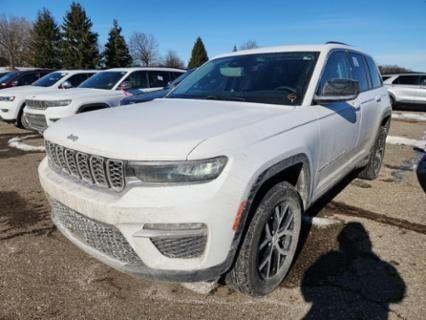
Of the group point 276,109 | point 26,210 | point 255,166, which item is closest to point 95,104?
point 26,210

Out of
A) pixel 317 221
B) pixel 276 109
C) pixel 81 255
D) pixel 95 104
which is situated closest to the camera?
pixel 276 109

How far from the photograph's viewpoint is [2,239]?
3719mm

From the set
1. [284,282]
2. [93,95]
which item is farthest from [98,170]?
[93,95]

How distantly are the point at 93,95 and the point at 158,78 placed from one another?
2030mm

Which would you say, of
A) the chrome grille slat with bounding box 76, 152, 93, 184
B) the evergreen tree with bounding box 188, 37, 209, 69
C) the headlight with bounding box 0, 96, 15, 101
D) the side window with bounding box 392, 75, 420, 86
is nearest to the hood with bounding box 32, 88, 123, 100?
A: the headlight with bounding box 0, 96, 15, 101

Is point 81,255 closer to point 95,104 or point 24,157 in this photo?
point 24,157

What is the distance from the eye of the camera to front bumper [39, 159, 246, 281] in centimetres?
213

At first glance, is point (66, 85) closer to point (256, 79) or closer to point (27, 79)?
point (27, 79)

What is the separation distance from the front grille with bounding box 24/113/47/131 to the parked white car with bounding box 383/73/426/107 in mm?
13713

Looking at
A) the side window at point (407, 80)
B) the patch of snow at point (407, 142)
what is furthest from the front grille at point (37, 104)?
the side window at point (407, 80)

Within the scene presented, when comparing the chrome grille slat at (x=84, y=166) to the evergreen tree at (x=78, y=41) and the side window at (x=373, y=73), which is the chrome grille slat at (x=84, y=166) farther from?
the evergreen tree at (x=78, y=41)

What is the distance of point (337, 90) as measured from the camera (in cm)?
313

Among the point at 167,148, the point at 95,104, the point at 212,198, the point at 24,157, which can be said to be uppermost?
the point at 167,148

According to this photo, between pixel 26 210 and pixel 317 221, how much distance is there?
3428 mm
